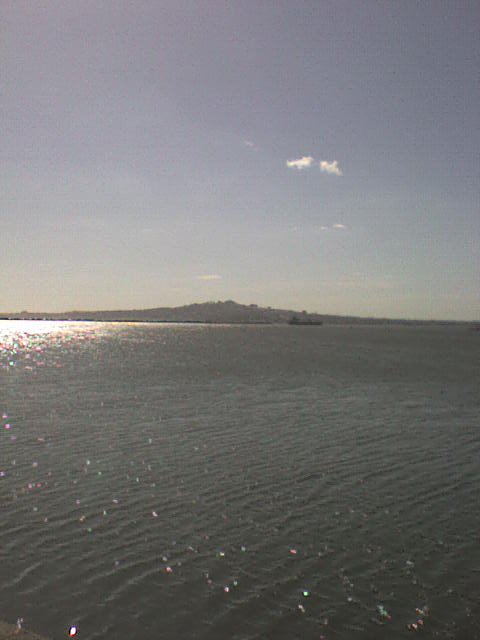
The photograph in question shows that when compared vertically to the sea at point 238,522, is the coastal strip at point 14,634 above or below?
above

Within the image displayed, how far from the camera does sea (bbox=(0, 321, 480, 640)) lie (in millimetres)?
10766

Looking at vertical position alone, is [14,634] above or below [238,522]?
above

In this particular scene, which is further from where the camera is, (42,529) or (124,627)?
(42,529)

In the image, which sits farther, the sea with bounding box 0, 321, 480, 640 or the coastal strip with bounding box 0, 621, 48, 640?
the sea with bounding box 0, 321, 480, 640

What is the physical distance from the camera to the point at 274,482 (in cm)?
1967

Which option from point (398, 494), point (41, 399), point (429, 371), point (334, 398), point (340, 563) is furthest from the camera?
point (429, 371)

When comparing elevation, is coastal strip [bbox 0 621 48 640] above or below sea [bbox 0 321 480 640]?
above

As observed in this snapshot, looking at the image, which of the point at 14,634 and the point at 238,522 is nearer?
the point at 14,634

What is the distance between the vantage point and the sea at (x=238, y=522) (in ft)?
35.3

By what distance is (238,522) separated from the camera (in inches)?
622

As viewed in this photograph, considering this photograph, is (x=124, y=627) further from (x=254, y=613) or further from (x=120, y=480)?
(x=120, y=480)

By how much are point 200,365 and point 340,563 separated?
56834mm

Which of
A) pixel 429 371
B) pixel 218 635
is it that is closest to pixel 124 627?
pixel 218 635

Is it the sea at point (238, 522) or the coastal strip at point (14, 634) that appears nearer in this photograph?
the coastal strip at point (14, 634)
